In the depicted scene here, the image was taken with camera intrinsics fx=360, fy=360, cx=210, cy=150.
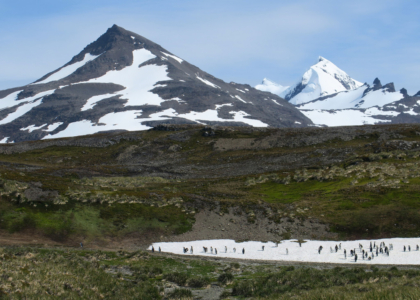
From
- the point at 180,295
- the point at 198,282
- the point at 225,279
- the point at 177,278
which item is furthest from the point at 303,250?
the point at 180,295

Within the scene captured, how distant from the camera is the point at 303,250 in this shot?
46.4 metres

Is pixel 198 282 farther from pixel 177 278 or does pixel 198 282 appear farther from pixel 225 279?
pixel 225 279

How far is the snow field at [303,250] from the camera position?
133 ft

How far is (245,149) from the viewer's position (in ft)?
425

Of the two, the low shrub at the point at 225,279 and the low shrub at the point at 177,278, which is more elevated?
the low shrub at the point at 177,278

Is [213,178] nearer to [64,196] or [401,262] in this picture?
[64,196]

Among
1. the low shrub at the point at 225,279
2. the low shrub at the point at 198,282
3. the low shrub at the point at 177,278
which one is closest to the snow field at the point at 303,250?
the low shrub at the point at 225,279

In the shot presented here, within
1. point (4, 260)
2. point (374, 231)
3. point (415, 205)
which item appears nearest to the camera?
point (4, 260)

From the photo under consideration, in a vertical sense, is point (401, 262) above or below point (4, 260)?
below

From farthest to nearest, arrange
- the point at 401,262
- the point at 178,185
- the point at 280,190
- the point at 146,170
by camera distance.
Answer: the point at 146,170 < the point at 178,185 < the point at 280,190 < the point at 401,262

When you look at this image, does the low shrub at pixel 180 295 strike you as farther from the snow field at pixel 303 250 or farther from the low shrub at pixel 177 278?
the snow field at pixel 303 250

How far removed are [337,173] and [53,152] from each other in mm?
102775

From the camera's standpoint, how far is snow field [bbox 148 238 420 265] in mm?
40612

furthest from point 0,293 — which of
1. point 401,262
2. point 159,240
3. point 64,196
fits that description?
point 64,196
